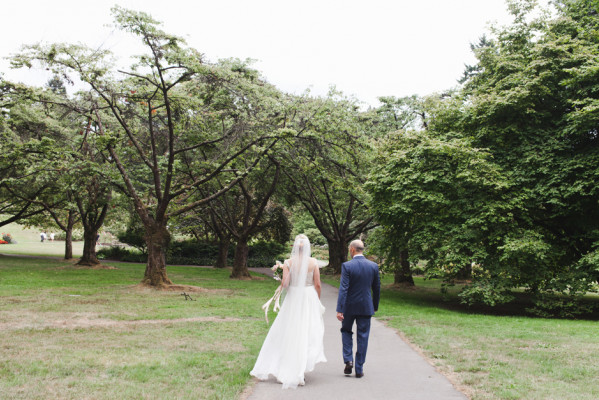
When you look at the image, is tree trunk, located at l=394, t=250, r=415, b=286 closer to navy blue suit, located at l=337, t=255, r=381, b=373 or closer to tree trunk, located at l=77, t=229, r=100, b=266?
navy blue suit, located at l=337, t=255, r=381, b=373

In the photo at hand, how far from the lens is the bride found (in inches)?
236

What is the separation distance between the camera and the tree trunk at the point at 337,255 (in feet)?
95.1

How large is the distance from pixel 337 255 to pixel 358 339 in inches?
970

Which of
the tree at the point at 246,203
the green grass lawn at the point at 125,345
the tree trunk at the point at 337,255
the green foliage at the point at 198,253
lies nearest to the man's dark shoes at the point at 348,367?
the green grass lawn at the point at 125,345

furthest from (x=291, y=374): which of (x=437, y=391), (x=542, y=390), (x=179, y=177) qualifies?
(x=179, y=177)

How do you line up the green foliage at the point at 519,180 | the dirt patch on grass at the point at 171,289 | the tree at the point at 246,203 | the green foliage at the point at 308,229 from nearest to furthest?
the green foliage at the point at 519,180
the dirt patch on grass at the point at 171,289
the tree at the point at 246,203
the green foliage at the point at 308,229

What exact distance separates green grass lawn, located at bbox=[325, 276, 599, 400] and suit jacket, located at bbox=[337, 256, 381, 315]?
134cm

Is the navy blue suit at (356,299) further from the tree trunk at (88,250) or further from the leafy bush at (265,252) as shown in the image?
the leafy bush at (265,252)

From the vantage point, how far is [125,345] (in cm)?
775

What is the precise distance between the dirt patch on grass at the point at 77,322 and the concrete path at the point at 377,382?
4.35 meters

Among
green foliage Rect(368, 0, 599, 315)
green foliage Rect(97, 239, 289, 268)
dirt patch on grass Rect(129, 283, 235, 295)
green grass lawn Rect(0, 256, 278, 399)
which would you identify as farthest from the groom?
green foliage Rect(97, 239, 289, 268)

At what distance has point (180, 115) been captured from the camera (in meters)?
18.6

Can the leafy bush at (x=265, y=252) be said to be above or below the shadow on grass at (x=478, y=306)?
above

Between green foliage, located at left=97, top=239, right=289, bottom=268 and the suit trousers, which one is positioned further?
green foliage, located at left=97, top=239, right=289, bottom=268
